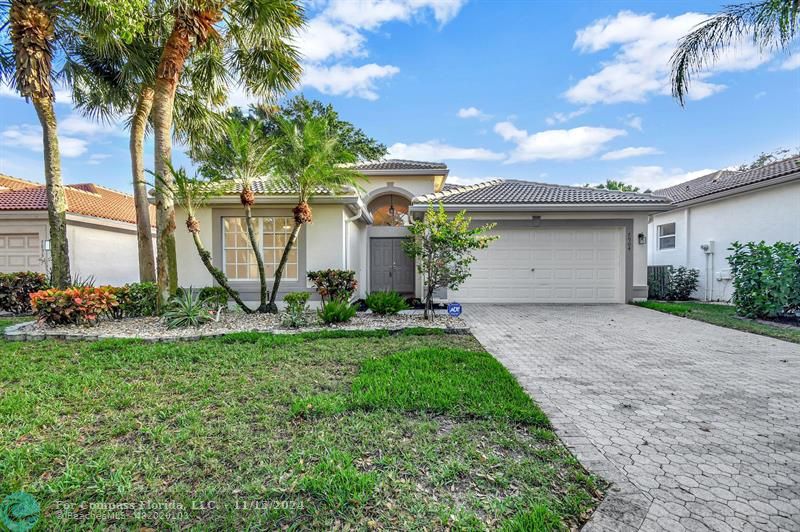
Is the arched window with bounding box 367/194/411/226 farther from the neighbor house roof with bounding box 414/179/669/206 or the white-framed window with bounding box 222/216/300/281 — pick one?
the white-framed window with bounding box 222/216/300/281

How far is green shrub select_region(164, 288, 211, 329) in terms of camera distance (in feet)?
25.8

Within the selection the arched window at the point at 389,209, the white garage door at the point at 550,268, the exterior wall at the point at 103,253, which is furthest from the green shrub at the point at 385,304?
the exterior wall at the point at 103,253

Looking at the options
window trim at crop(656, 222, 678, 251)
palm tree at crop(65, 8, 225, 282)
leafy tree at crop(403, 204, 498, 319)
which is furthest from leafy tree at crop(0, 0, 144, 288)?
window trim at crop(656, 222, 678, 251)

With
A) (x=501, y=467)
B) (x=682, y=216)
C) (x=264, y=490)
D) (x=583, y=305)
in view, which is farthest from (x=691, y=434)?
(x=682, y=216)

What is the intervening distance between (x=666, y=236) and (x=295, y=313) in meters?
16.0

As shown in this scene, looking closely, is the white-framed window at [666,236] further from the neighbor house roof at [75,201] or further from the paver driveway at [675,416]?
the neighbor house roof at [75,201]

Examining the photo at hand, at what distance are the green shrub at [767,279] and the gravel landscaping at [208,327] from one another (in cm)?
735

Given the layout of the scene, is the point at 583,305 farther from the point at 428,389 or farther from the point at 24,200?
the point at 24,200

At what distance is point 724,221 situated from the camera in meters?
12.8

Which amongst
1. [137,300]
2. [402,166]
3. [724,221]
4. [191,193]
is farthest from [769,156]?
[137,300]

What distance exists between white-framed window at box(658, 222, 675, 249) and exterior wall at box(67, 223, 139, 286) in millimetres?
23512

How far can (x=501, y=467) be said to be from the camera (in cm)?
274

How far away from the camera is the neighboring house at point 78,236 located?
510 inches

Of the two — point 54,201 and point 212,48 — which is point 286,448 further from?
point 212,48
